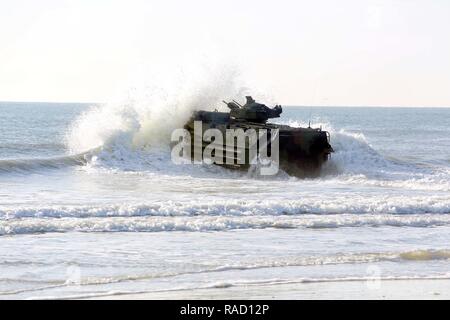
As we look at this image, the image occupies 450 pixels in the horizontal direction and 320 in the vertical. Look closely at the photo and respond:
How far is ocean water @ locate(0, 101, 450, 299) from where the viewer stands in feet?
40.5

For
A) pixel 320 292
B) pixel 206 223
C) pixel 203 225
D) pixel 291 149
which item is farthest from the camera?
pixel 291 149

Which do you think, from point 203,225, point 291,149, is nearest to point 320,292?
point 203,225

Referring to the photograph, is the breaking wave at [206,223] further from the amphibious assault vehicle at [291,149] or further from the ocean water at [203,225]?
the amphibious assault vehicle at [291,149]

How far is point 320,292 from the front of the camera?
11109 mm

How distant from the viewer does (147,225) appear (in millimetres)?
16656

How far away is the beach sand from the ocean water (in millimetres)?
233

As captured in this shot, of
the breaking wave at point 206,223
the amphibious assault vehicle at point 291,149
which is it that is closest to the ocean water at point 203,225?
the breaking wave at point 206,223

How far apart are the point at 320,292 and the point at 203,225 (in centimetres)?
590

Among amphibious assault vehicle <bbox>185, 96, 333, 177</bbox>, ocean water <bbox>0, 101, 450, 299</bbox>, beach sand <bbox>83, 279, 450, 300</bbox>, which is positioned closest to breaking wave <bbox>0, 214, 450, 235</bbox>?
ocean water <bbox>0, 101, 450, 299</bbox>

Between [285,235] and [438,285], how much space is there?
4.71 m

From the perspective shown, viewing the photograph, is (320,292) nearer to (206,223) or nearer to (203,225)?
(203,225)
